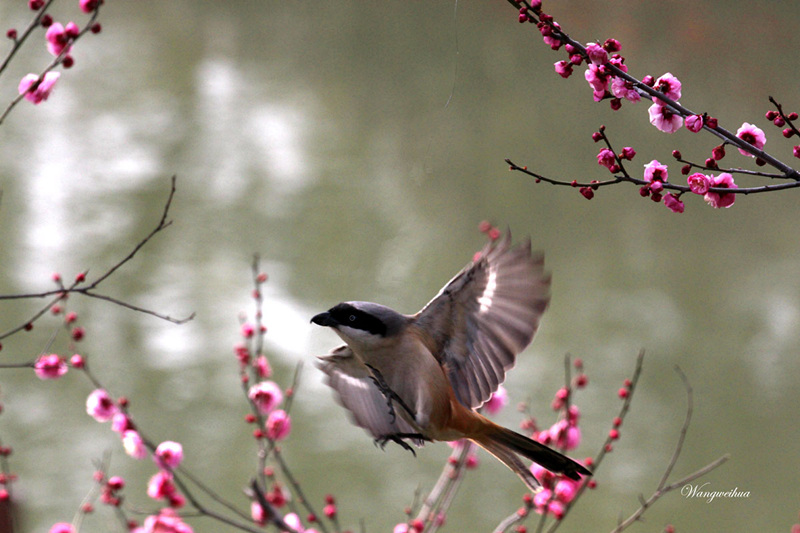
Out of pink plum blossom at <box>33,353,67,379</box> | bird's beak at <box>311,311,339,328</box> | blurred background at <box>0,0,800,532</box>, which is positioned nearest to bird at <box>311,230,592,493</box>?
bird's beak at <box>311,311,339,328</box>

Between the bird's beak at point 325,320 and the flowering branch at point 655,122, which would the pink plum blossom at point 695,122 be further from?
the bird's beak at point 325,320

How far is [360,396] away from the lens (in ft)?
4.94

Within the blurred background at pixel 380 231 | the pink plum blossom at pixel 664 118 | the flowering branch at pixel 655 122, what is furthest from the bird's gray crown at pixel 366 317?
the blurred background at pixel 380 231

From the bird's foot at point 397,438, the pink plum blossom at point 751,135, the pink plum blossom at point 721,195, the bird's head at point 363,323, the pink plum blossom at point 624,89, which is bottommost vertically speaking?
the bird's foot at point 397,438

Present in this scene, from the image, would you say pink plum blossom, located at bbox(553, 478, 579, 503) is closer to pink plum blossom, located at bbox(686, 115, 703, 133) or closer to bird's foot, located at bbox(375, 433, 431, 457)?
bird's foot, located at bbox(375, 433, 431, 457)

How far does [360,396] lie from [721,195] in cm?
66

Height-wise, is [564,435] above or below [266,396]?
above

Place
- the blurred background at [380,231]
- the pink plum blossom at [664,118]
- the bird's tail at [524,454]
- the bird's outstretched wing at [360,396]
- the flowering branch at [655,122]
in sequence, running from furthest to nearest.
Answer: the blurred background at [380,231] → the bird's outstretched wing at [360,396] → the bird's tail at [524,454] → the pink plum blossom at [664,118] → the flowering branch at [655,122]

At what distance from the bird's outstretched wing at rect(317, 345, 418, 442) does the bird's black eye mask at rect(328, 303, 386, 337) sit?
0.19 metres

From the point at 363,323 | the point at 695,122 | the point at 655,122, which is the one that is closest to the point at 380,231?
the point at 363,323

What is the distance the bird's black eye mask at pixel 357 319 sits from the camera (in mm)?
1274

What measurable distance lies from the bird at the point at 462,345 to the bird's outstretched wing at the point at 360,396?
0.14 ft

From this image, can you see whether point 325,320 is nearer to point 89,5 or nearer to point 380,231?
point 89,5

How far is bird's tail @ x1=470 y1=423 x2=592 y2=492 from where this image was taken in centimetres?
124
